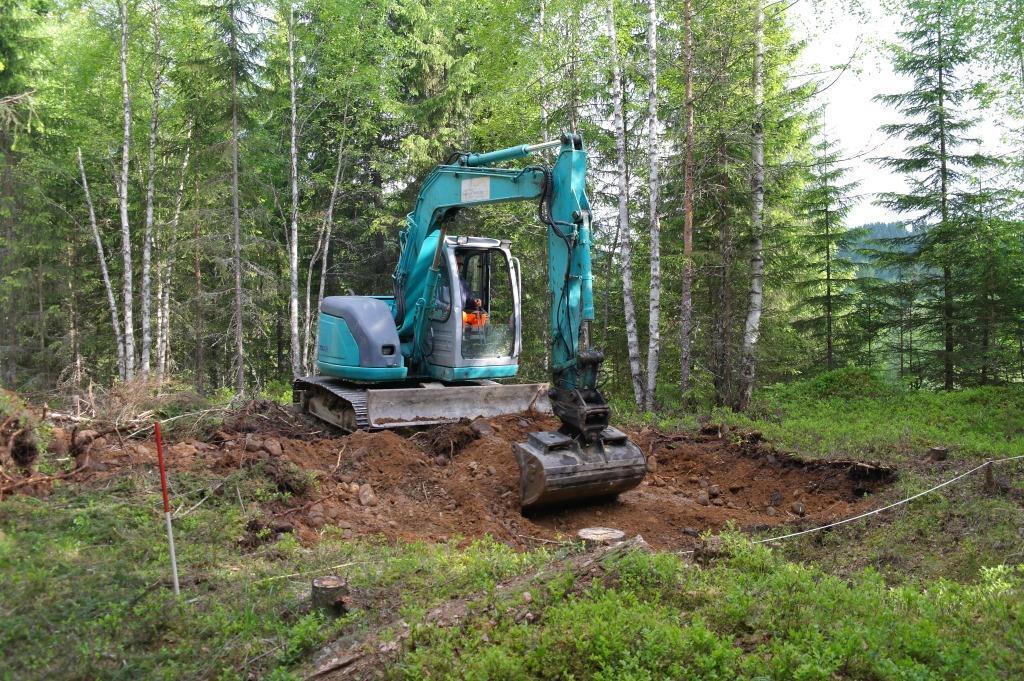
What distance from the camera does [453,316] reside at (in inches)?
358

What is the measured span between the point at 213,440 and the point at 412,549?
4006 millimetres

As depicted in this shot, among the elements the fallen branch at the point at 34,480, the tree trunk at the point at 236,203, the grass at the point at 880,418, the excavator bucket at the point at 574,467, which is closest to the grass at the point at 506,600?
the fallen branch at the point at 34,480

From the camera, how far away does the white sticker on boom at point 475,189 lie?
8344 mm

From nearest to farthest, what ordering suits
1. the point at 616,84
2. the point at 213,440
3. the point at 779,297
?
the point at 213,440 < the point at 616,84 < the point at 779,297

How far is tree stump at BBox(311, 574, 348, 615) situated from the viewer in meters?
4.28

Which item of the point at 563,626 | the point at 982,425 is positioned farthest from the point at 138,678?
the point at 982,425

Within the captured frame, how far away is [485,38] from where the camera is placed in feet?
52.3

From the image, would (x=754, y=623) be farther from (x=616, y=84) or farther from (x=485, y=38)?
(x=485, y=38)

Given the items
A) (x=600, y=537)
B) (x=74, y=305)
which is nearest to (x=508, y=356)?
(x=600, y=537)

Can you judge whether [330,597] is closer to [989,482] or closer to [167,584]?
[167,584]

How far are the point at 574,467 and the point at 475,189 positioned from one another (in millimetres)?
3795

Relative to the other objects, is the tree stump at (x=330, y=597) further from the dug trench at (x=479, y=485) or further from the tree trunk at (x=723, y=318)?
the tree trunk at (x=723, y=318)

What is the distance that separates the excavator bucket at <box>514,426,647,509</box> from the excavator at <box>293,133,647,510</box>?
0.33 meters

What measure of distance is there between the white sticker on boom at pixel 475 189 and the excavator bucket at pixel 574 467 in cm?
318
